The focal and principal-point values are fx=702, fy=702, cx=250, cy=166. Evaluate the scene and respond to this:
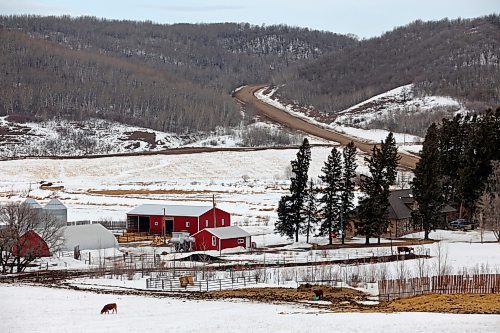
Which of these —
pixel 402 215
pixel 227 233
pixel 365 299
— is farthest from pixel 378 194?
pixel 365 299

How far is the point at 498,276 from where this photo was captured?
3778 centimetres

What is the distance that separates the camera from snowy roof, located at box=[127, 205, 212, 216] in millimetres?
69806

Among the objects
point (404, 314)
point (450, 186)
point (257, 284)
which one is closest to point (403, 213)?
point (450, 186)

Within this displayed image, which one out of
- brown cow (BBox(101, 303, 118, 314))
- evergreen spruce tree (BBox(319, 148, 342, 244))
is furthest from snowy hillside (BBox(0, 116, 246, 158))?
brown cow (BBox(101, 303, 118, 314))

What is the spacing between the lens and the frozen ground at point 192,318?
25438mm

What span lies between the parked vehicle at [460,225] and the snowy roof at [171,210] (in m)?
24.3

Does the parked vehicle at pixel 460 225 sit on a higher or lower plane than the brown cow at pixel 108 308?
higher

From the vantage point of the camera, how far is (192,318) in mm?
29359

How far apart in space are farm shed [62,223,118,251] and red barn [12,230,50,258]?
207 inches

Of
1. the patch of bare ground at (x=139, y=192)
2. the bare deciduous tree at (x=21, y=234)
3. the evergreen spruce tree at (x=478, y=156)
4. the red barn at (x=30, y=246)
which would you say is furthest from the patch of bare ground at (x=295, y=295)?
the patch of bare ground at (x=139, y=192)

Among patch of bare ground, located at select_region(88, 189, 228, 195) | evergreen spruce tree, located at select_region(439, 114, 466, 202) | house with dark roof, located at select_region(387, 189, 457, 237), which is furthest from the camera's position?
patch of bare ground, located at select_region(88, 189, 228, 195)

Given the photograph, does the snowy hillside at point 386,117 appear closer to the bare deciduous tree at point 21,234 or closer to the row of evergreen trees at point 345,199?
the row of evergreen trees at point 345,199

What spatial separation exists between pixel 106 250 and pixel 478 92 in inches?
5882

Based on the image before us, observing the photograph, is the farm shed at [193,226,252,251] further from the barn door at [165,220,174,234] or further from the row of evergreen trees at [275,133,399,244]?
the barn door at [165,220,174,234]
